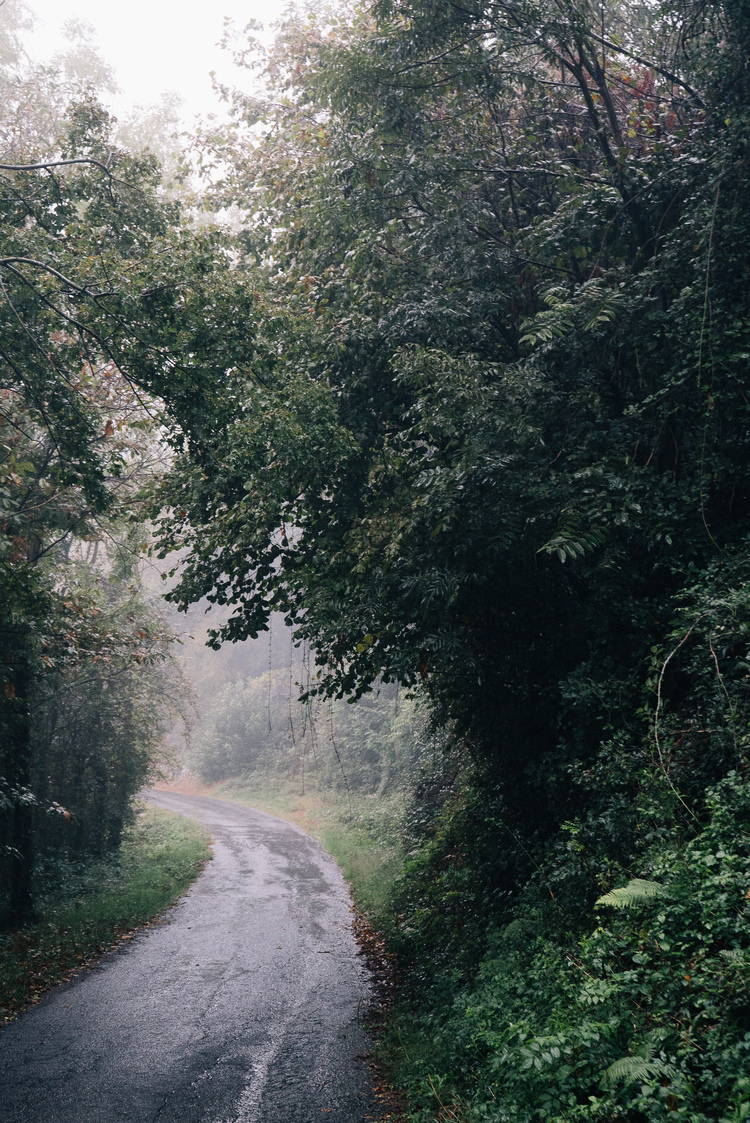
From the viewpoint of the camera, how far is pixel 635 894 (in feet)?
15.2

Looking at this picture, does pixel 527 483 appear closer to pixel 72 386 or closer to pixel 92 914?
pixel 72 386

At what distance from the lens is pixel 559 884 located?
6.25 m

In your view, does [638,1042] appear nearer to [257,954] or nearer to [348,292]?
[257,954]

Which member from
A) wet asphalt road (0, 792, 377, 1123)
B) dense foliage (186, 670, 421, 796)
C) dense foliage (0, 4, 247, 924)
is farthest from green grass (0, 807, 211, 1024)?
dense foliage (186, 670, 421, 796)

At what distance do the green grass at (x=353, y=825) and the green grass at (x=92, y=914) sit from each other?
3.77 m

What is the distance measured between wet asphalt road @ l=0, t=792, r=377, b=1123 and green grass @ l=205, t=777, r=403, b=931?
166 centimetres

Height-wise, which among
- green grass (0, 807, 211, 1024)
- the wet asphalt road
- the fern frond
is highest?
the fern frond

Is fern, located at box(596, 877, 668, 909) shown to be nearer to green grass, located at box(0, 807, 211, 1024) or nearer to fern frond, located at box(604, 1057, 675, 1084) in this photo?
fern frond, located at box(604, 1057, 675, 1084)

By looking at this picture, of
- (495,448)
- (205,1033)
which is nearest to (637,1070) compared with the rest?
(205,1033)

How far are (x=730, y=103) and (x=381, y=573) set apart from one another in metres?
5.95

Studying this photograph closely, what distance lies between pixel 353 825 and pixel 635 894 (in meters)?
21.0

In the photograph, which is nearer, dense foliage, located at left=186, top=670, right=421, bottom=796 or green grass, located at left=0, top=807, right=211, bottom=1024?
green grass, located at left=0, top=807, right=211, bottom=1024

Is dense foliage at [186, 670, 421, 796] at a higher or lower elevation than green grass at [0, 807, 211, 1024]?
higher

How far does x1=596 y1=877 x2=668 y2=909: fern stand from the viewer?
4621mm
